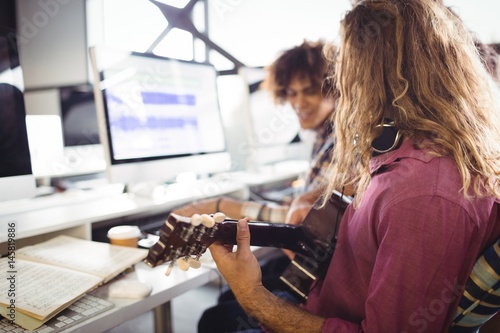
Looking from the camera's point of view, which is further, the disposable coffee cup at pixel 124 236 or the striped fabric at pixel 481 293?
the disposable coffee cup at pixel 124 236

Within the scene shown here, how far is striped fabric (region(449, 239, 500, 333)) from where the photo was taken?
65cm

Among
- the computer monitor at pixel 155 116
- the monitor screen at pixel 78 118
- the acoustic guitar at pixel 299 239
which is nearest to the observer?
the acoustic guitar at pixel 299 239

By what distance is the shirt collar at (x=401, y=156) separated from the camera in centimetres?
71

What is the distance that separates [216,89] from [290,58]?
1.18ft

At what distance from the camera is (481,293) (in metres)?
0.67

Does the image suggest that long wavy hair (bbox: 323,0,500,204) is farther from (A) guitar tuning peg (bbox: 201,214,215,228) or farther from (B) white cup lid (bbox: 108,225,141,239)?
(B) white cup lid (bbox: 108,225,141,239)

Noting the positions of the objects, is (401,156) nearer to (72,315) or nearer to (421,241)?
(421,241)

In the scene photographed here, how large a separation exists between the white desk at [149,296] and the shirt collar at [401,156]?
20.3 inches

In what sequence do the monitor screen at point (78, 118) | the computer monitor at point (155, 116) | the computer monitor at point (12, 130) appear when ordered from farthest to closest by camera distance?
1. the monitor screen at point (78, 118)
2. the computer monitor at point (155, 116)
3. the computer monitor at point (12, 130)

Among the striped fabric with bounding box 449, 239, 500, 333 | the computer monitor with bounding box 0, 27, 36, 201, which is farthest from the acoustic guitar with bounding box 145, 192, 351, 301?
the computer monitor with bounding box 0, 27, 36, 201

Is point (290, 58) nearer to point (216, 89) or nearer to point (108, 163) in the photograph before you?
point (216, 89)

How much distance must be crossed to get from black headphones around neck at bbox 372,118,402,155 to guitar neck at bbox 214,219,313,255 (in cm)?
30

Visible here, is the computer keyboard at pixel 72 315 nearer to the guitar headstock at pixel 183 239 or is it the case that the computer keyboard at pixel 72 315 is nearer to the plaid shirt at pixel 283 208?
the guitar headstock at pixel 183 239

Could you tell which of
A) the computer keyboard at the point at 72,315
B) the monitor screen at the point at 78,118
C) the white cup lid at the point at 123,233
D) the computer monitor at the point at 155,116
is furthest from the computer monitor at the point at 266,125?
the computer keyboard at the point at 72,315
